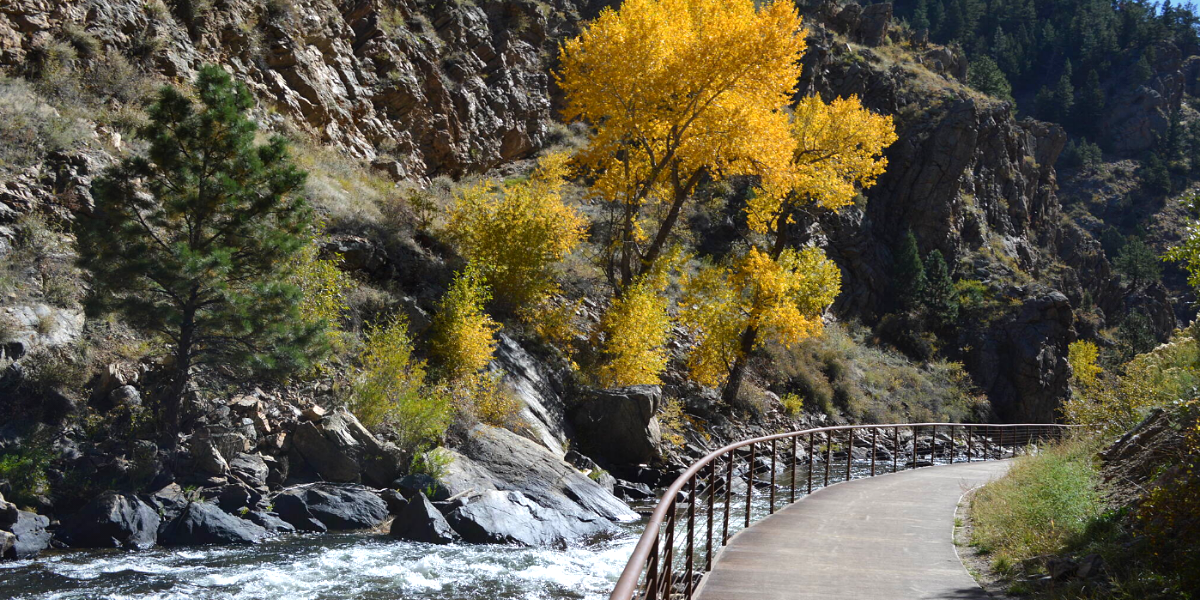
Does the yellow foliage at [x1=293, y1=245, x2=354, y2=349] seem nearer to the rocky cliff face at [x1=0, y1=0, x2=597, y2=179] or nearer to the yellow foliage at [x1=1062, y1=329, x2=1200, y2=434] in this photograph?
the rocky cliff face at [x1=0, y1=0, x2=597, y2=179]

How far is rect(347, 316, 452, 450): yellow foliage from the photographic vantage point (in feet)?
45.6

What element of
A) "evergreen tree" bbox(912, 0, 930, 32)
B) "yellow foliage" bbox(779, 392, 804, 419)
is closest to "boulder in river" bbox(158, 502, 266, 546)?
"yellow foliage" bbox(779, 392, 804, 419)

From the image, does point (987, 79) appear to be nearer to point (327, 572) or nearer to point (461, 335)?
point (461, 335)

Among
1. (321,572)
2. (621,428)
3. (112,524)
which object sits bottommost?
(321,572)

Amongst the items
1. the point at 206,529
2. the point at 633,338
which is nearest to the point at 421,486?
the point at 206,529

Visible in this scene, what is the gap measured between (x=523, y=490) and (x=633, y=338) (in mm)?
7322

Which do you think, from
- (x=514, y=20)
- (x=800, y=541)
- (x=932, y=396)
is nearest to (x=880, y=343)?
(x=932, y=396)

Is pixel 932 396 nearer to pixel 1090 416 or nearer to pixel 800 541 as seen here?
pixel 1090 416

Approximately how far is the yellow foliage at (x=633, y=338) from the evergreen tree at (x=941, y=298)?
29.9 meters

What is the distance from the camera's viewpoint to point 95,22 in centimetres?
1859

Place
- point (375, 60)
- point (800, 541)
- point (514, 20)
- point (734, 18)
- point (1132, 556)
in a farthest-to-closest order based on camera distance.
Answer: point (514, 20), point (375, 60), point (734, 18), point (800, 541), point (1132, 556)

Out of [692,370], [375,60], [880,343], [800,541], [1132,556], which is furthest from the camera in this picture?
[880,343]

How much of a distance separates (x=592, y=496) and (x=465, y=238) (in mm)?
9288

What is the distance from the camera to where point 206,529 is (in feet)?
34.7
